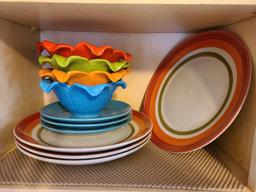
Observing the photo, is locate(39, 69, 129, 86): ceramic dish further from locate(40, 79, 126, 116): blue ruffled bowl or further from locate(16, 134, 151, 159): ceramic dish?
locate(16, 134, 151, 159): ceramic dish

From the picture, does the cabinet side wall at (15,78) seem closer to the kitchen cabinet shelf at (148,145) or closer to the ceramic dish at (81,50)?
the kitchen cabinet shelf at (148,145)

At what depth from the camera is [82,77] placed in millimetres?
466

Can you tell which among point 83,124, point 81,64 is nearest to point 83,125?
point 83,124

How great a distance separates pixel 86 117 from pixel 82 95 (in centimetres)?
5

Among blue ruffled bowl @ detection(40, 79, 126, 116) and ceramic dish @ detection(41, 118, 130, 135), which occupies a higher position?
blue ruffled bowl @ detection(40, 79, 126, 116)

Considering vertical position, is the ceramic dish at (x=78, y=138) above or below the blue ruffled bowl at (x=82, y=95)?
below

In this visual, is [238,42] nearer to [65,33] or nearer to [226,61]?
[226,61]

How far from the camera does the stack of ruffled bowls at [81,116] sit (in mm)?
443

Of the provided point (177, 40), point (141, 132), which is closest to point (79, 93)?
point (141, 132)

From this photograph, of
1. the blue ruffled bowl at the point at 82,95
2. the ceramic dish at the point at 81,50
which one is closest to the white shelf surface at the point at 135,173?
the blue ruffled bowl at the point at 82,95

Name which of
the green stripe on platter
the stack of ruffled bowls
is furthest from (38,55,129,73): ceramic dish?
the green stripe on platter

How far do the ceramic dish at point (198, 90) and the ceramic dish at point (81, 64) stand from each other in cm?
23

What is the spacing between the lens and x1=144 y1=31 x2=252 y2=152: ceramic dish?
51cm

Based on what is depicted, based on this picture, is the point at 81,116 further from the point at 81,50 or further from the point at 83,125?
the point at 81,50
